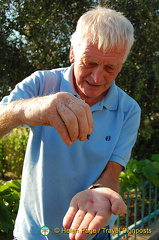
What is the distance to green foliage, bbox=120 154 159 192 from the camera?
3746mm

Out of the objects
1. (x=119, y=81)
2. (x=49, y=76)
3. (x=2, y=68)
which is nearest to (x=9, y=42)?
(x=2, y=68)

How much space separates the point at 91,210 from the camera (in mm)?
1601

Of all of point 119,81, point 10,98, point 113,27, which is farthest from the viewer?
point 119,81

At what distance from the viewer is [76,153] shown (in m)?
1.96

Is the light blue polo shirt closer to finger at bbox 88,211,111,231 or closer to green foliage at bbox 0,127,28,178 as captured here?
finger at bbox 88,211,111,231

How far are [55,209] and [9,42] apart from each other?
403 cm

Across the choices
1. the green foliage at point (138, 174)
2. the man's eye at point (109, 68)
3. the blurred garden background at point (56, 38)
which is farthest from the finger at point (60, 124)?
the blurred garden background at point (56, 38)

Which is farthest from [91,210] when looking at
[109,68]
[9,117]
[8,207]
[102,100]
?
[8,207]

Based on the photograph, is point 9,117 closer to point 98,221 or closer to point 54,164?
point 54,164

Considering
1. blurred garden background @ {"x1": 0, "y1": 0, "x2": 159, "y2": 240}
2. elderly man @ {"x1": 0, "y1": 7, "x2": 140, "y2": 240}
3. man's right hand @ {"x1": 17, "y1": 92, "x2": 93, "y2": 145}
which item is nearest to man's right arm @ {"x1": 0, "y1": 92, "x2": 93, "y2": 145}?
man's right hand @ {"x1": 17, "y1": 92, "x2": 93, "y2": 145}

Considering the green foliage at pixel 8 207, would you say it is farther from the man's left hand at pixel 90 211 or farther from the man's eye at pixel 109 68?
the man's eye at pixel 109 68

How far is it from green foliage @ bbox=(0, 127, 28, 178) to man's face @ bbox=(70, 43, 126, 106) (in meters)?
5.78

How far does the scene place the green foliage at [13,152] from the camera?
25.6ft

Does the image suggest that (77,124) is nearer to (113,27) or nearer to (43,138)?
(43,138)
